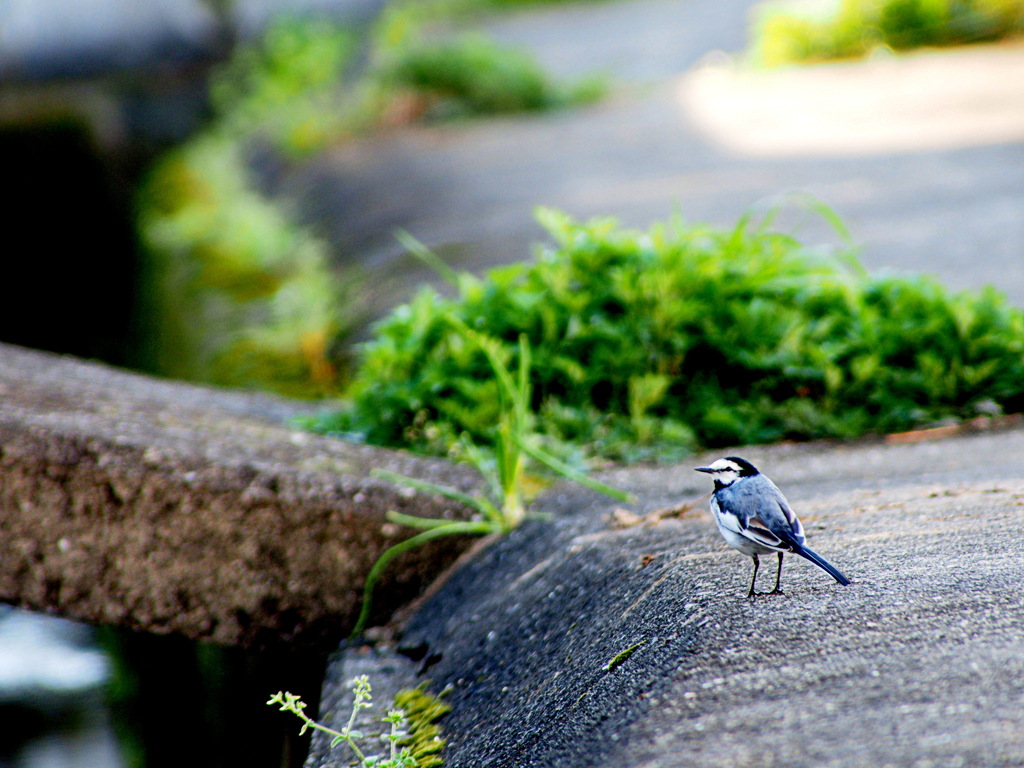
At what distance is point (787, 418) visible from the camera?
110 inches

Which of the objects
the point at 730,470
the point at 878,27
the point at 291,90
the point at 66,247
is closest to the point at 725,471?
the point at 730,470

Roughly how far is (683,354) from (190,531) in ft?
4.62

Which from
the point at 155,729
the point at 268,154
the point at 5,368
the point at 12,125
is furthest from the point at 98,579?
the point at 12,125

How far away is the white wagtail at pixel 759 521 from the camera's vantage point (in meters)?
1.46

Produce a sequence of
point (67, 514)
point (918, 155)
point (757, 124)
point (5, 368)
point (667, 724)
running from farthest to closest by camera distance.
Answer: point (757, 124), point (918, 155), point (5, 368), point (67, 514), point (667, 724)

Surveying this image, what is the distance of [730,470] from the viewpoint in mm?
1636

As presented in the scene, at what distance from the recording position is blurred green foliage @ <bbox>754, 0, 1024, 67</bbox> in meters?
8.34

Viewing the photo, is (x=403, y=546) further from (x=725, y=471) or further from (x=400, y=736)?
(x=725, y=471)

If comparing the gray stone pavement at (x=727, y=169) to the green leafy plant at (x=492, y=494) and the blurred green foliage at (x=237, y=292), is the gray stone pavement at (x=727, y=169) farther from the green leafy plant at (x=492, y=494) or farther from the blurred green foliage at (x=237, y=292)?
the green leafy plant at (x=492, y=494)

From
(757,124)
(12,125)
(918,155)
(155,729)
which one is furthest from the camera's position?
(12,125)

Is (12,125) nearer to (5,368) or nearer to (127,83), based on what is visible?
(127,83)

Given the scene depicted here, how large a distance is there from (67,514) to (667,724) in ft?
5.31

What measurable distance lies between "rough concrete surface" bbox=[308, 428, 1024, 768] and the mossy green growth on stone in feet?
0.11

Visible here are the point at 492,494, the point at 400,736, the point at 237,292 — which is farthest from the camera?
the point at 237,292
